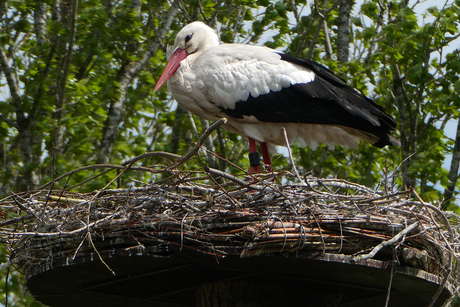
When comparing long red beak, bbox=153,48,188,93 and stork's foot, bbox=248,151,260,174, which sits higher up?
long red beak, bbox=153,48,188,93

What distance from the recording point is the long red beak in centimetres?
555

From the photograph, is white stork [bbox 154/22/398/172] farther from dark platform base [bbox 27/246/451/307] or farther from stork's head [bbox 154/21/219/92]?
dark platform base [bbox 27/246/451/307]

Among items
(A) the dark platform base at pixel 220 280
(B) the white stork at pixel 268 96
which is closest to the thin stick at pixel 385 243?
(A) the dark platform base at pixel 220 280

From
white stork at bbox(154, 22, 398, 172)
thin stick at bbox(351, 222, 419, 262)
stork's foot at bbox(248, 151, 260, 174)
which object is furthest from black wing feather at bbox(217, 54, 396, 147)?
thin stick at bbox(351, 222, 419, 262)

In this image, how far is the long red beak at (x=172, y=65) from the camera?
5.55m

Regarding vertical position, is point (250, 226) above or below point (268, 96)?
below

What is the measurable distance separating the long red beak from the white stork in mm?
12

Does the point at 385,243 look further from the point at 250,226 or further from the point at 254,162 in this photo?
the point at 254,162

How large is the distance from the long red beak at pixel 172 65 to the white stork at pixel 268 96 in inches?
0.5

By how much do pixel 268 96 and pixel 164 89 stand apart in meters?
4.17

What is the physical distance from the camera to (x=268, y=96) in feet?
17.4

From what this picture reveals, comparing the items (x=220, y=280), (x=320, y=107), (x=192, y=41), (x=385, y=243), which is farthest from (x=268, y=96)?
(x=385, y=243)

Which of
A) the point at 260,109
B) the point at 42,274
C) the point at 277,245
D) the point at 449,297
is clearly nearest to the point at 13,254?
the point at 42,274

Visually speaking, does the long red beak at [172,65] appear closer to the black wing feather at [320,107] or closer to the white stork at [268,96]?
the white stork at [268,96]
